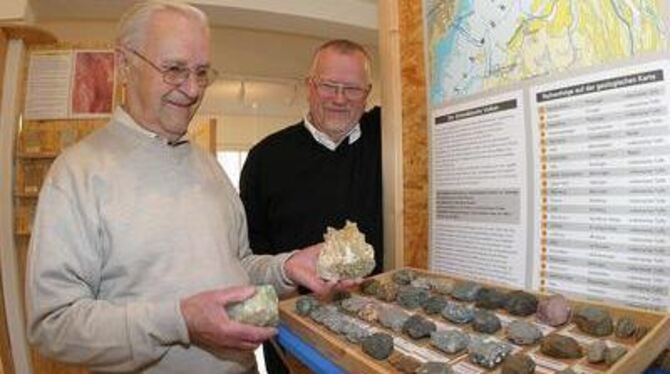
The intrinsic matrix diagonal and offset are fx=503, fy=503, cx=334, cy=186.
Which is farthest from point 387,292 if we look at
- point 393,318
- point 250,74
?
point 250,74

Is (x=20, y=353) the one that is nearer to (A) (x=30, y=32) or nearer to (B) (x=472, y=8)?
(A) (x=30, y=32)

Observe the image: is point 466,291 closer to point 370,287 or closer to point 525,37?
point 370,287

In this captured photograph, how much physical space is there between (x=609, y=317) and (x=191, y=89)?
0.94m

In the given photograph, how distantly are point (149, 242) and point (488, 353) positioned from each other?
0.70 metres

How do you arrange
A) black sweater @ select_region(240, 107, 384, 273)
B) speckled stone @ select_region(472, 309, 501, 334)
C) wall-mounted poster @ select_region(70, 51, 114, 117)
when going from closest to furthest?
speckled stone @ select_region(472, 309, 501, 334), black sweater @ select_region(240, 107, 384, 273), wall-mounted poster @ select_region(70, 51, 114, 117)

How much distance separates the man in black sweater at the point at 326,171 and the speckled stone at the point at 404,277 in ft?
1.38

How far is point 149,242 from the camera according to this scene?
106 cm

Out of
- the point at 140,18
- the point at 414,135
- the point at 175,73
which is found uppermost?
the point at 140,18

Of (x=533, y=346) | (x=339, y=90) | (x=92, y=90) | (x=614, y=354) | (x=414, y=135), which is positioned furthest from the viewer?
(x=92, y=90)

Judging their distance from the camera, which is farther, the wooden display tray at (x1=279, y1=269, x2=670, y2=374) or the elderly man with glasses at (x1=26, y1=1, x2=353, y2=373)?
the elderly man with glasses at (x1=26, y1=1, x2=353, y2=373)

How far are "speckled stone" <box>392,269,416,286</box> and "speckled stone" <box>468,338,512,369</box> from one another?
0.39 metres

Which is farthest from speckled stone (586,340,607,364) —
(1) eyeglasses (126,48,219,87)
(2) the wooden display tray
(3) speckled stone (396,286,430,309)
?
(1) eyeglasses (126,48,219,87)

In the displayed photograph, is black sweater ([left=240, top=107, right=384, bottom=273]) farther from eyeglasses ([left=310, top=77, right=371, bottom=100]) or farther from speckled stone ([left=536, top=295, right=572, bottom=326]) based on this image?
speckled stone ([left=536, top=295, right=572, bottom=326])

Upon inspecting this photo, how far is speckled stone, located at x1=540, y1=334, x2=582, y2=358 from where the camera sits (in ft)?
2.42
